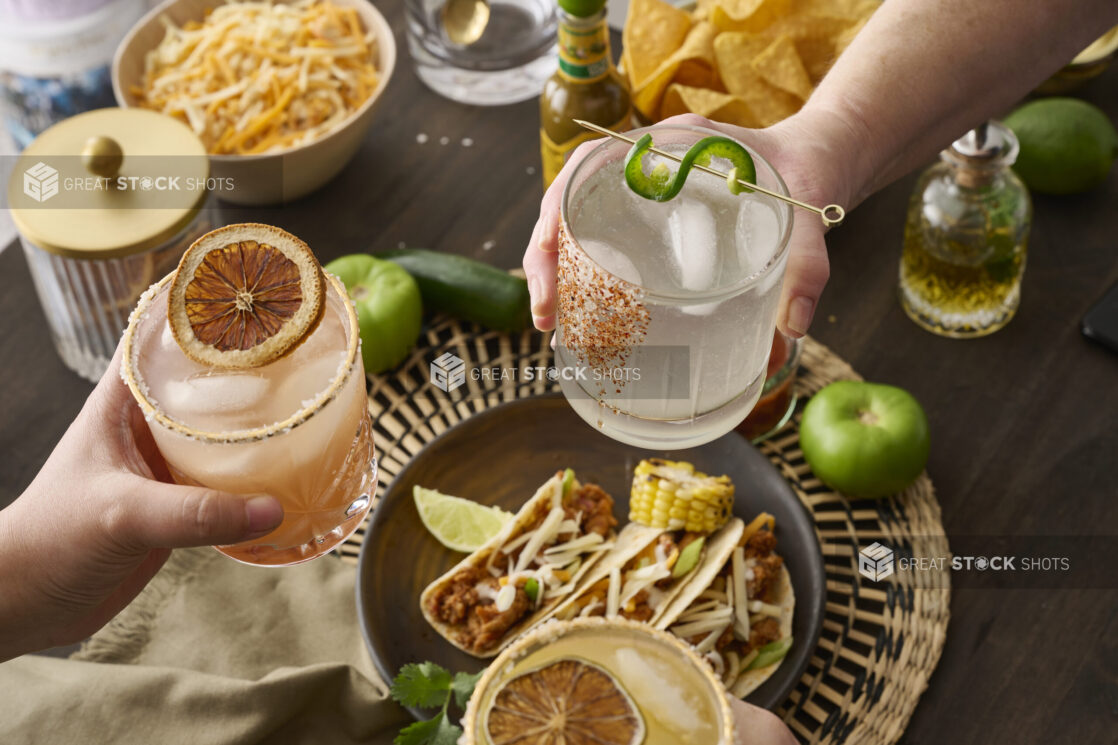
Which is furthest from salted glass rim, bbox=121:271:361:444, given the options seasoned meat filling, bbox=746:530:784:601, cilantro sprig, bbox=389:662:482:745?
seasoned meat filling, bbox=746:530:784:601

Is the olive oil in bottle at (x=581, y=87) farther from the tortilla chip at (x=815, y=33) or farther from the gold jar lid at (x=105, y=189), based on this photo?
the gold jar lid at (x=105, y=189)

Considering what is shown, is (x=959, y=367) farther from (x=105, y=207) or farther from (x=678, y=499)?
(x=105, y=207)

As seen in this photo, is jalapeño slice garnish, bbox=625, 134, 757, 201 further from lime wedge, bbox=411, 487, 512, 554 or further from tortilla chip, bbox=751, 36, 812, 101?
tortilla chip, bbox=751, 36, 812, 101

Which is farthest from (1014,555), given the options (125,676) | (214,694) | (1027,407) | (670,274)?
(125,676)

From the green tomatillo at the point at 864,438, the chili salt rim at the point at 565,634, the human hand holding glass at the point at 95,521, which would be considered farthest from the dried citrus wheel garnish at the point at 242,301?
the green tomatillo at the point at 864,438

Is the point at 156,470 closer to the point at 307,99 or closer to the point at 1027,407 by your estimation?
the point at 307,99

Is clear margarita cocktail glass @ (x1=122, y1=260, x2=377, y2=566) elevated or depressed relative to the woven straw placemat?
elevated
